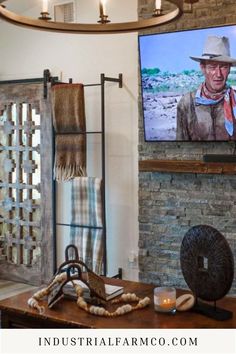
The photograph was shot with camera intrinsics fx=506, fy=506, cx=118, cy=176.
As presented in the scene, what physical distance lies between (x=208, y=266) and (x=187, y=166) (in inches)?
72.3

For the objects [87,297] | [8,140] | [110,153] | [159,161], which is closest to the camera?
[87,297]

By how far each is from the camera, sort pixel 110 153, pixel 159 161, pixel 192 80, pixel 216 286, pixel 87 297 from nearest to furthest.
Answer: pixel 216 286 < pixel 87 297 < pixel 192 80 < pixel 159 161 < pixel 110 153

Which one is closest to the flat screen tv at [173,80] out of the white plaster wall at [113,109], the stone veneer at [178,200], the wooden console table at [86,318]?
the stone veneer at [178,200]

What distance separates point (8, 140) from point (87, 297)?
3097mm

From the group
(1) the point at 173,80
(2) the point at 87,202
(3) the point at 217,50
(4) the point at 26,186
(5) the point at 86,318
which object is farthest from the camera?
(4) the point at 26,186

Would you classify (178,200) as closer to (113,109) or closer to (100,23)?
(113,109)

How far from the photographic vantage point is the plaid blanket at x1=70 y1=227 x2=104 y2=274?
173 inches

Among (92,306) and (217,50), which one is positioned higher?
(217,50)

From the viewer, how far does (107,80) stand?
14.5ft

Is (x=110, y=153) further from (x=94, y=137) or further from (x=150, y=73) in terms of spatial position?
(x=150, y=73)

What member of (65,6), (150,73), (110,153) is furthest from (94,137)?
(65,6)

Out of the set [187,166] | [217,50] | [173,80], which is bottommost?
[187,166]

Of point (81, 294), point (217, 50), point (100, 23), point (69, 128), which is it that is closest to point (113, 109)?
point (69, 128)

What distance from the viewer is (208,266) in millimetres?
2262
